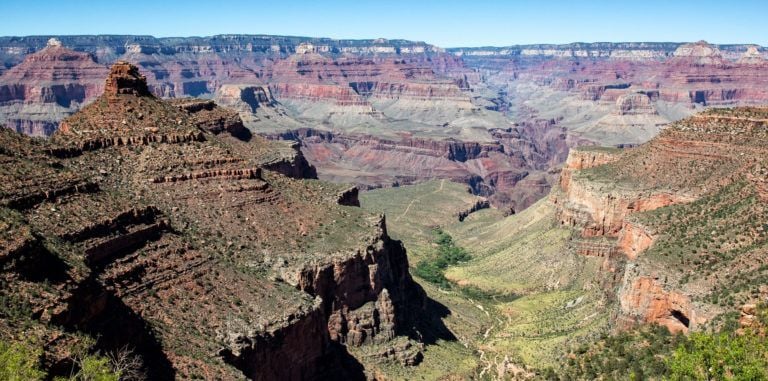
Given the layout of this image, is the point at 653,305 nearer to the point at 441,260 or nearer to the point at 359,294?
the point at 359,294

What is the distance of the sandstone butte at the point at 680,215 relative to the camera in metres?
54.7

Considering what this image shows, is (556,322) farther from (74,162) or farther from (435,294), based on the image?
(74,162)

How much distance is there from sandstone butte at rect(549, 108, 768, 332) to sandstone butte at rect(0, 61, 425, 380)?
2171 centimetres

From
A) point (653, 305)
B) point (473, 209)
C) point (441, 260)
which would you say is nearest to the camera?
point (653, 305)

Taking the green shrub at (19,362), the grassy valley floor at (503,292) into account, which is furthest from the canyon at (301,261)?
A: the green shrub at (19,362)

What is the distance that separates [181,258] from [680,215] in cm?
4921

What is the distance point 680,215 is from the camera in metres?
73.7

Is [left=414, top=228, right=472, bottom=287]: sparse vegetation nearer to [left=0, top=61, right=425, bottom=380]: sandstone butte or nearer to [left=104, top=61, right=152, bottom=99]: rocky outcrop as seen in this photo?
[left=0, top=61, right=425, bottom=380]: sandstone butte

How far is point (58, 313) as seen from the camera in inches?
1400

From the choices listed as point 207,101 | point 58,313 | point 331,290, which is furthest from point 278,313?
point 207,101

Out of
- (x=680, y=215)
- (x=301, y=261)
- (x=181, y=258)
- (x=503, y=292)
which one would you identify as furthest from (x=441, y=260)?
(x=181, y=258)

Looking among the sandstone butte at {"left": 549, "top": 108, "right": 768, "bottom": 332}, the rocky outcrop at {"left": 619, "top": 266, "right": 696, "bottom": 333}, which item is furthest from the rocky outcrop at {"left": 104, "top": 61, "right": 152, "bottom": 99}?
the sandstone butte at {"left": 549, "top": 108, "right": 768, "bottom": 332}

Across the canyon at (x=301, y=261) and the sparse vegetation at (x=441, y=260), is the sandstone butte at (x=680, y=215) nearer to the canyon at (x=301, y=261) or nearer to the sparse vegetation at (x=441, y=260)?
the canyon at (x=301, y=261)

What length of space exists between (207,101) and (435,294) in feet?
155
